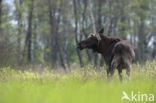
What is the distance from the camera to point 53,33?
1395 inches

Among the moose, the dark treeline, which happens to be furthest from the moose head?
the dark treeline

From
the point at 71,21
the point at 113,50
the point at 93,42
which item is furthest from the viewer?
the point at 71,21

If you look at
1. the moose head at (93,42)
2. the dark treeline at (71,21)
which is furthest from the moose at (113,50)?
the dark treeline at (71,21)

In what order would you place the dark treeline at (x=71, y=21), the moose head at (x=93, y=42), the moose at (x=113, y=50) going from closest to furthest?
the moose at (x=113, y=50) → the moose head at (x=93, y=42) → the dark treeline at (x=71, y=21)

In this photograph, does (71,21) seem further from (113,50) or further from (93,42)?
(113,50)

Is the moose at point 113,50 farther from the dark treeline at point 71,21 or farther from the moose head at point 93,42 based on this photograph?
the dark treeline at point 71,21

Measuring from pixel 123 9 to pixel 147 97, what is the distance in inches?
1282

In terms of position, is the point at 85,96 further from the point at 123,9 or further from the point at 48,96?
the point at 123,9

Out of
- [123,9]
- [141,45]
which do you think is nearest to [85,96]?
[123,9]

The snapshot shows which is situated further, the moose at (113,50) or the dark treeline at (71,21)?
the dark treeline at (71,21)

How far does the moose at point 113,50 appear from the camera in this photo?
9242 millimetres

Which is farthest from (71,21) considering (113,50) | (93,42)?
(113,50)

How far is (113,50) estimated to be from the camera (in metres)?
9.72

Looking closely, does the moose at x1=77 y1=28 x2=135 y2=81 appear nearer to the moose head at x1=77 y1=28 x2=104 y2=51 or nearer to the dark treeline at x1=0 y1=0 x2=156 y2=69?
the moose head at x1=77 y1=28 x2=104 y2=51
